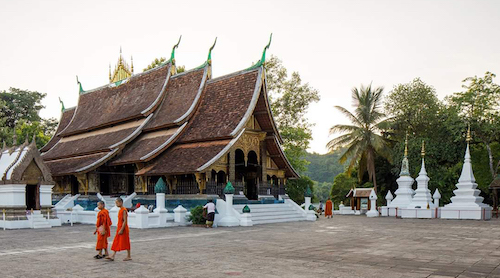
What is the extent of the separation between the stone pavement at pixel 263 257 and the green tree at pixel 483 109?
1569 cm

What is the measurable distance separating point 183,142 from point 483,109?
17.0 metres

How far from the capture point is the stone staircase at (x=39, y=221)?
1477cm

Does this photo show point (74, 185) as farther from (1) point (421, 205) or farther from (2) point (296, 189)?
(2) point (296, 189)

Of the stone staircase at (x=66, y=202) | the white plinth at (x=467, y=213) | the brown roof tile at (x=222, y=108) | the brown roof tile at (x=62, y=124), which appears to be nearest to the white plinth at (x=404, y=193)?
the white plinth at (x=467, y=213)

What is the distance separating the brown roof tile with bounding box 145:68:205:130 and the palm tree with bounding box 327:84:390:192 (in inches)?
509

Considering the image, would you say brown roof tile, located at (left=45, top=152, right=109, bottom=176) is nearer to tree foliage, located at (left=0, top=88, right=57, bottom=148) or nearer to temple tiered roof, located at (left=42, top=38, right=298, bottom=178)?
temple tiered roof, located at (left=42, top=38, right=298, bottom=178)

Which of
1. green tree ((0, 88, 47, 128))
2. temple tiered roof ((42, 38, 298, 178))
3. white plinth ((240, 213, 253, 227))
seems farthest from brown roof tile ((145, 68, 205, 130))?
green tree ((0, 88, 47, 128))

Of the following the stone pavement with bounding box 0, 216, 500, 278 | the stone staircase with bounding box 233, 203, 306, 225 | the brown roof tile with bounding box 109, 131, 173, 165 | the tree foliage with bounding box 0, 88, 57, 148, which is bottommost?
the stone staircase with bounding box 233, 203, 306, 225

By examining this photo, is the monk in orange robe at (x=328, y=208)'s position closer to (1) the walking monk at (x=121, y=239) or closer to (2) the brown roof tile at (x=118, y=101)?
(2) the brown roof tile at (x=118, y=101)

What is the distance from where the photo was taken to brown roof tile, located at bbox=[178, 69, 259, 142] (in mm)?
17844

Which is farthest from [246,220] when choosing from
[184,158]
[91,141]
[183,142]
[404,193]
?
[404,193]

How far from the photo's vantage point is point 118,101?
76.9 ft

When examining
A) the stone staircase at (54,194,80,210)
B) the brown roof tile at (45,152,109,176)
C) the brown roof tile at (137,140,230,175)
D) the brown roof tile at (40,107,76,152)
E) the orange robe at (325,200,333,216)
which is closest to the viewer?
the brown roof tile at (137,140,230,175)

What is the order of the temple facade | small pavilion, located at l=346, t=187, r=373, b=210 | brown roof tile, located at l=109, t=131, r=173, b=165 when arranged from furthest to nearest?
small pavilion, located at l=346, t=187, r=373, b=210 < brown roof tile, located at l=109, t=131, r=173, b=165 < the temple facade
